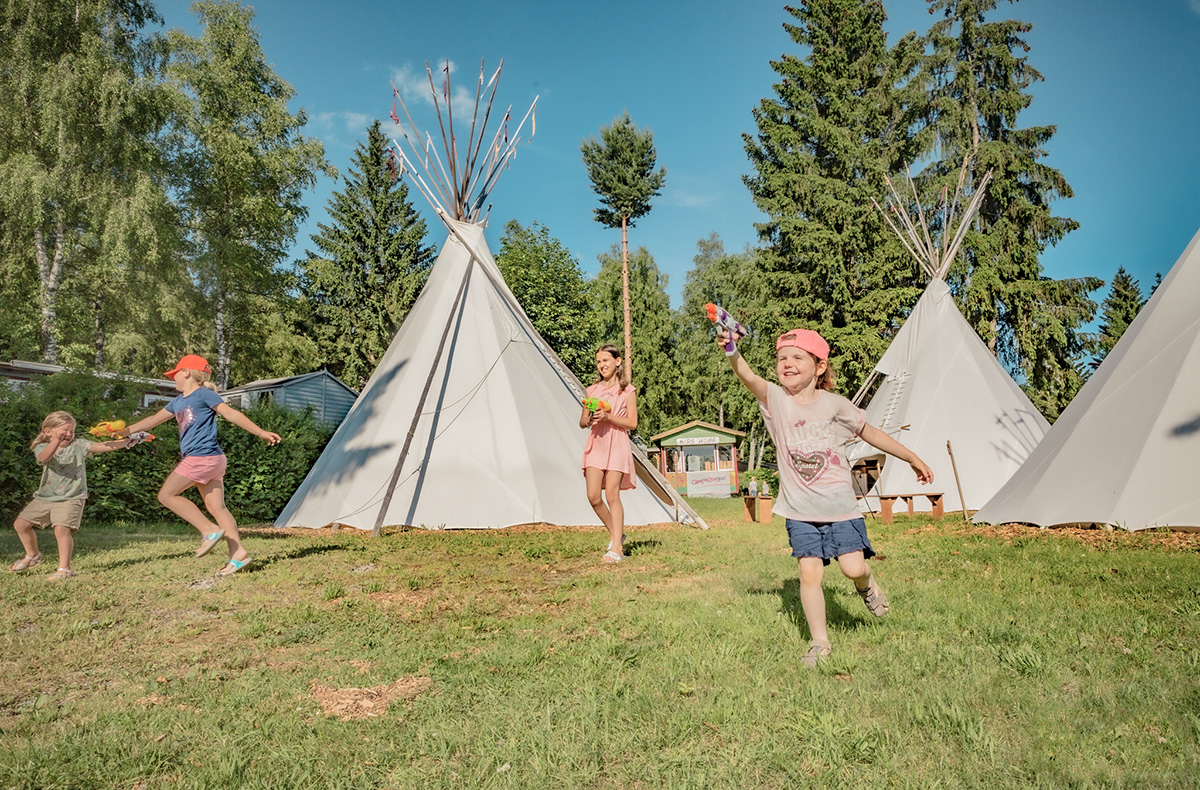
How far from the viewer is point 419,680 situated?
9.58 feet

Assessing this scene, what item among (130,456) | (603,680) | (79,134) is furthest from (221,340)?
(603,680)

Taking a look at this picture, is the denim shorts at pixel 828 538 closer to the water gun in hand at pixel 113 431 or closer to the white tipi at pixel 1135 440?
the white tipi at pixel 1135 440

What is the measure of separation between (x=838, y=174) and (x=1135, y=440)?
17.0 m

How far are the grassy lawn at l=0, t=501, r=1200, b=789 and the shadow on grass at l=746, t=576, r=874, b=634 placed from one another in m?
0.03

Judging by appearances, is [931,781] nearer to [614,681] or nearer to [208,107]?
[614,681]

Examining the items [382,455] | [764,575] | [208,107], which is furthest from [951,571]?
[208,107]

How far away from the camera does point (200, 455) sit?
5617 mm

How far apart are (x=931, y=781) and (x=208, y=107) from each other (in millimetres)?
25029

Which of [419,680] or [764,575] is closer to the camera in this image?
[419,680]

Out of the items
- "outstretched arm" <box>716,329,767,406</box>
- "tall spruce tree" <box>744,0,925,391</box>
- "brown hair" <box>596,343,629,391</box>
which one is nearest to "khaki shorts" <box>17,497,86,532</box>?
"brown hair" <box>596,343,629,391</box>

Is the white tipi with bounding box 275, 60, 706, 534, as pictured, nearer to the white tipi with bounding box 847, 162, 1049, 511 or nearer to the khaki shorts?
the khaki shorts

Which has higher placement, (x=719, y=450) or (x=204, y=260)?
(x=204, y=260)

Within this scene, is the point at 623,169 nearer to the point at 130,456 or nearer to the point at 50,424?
the point at 130,456

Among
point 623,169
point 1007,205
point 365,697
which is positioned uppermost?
point 623,169
